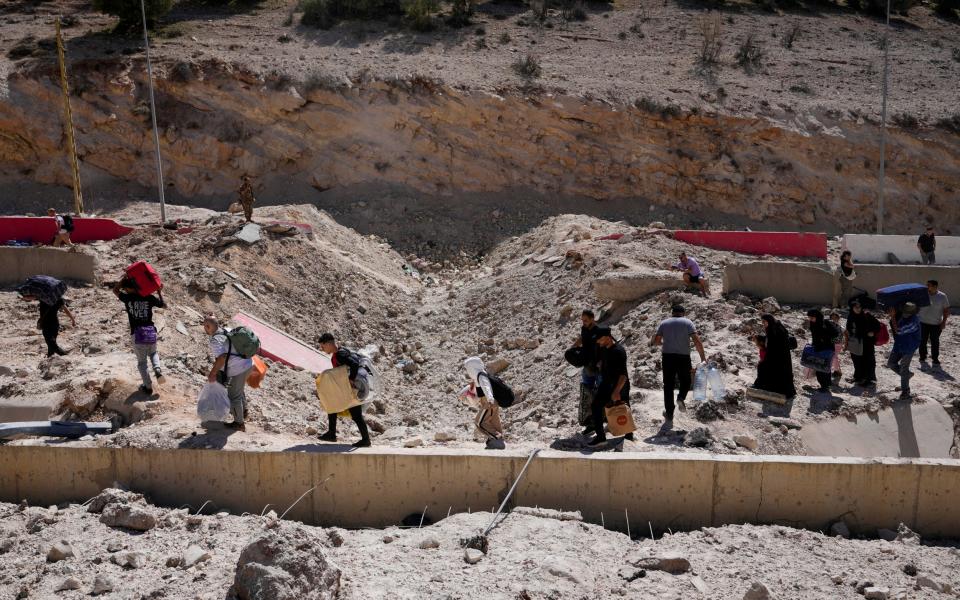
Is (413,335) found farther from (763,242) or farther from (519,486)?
(519,486)

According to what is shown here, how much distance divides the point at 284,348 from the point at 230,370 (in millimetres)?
5044

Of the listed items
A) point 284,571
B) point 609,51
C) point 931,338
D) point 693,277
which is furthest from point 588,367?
point 609,51

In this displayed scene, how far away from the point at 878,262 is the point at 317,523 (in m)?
12.7

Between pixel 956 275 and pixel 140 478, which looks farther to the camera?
pixel 956 275

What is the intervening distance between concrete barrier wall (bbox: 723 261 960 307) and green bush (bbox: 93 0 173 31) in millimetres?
20101

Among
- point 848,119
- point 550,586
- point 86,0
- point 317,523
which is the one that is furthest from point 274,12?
point 550,586

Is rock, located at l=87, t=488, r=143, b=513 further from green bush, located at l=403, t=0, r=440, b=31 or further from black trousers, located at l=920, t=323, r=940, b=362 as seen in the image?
green bush, located at l=403, t=0, r=440, b=31

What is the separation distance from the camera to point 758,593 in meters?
5.52

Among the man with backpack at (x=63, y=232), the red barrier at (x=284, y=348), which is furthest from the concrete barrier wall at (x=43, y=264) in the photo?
the red barrier at (x=284, y=348)

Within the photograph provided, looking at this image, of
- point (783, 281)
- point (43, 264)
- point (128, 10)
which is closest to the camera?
point (783, 281)

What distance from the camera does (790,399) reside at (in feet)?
32.3

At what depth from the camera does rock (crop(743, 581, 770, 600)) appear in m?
5.52

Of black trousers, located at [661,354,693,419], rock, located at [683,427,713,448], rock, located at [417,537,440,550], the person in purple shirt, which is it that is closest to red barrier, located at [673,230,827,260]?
the person in purple shirt

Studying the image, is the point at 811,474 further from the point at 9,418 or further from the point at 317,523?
the point at 9,418
